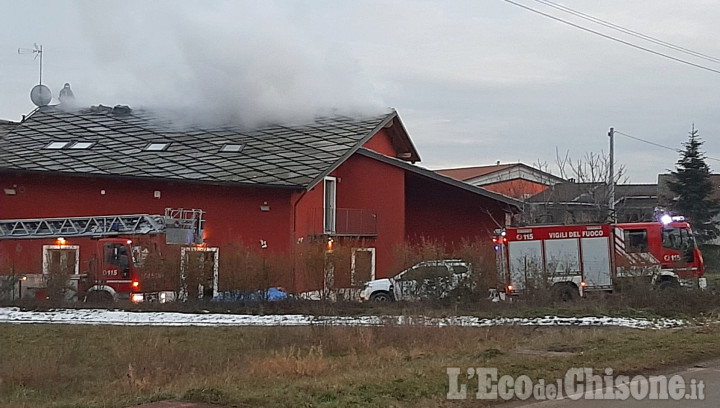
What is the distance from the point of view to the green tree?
5353cm

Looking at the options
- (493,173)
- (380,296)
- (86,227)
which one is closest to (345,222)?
(380,296)

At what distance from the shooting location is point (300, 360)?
40.0ft

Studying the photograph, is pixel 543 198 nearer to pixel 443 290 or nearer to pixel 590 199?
pixel 590 199

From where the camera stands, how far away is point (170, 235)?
23.9 m

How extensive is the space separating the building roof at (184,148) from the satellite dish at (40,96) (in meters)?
9.22

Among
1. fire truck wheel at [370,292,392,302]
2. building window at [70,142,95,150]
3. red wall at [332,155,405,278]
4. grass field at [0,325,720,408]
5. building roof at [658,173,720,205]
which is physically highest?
building roof at [658,173,720,205]

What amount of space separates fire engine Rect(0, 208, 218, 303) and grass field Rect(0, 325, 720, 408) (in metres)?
5.67

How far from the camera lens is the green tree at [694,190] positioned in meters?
53.5

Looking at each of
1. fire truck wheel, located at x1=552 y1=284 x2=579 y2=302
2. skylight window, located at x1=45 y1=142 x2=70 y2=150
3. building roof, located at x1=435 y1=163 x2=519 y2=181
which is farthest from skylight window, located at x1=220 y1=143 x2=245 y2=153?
building roof, located at x1=435 y1=163 x2=519 y2=181

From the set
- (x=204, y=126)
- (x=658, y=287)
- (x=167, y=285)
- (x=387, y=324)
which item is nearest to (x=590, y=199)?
(x=204, y=126)

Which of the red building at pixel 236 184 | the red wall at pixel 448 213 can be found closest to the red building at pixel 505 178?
the red wall at pixel 448 213

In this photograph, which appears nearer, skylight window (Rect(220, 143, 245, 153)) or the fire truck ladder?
the fire truck ladder

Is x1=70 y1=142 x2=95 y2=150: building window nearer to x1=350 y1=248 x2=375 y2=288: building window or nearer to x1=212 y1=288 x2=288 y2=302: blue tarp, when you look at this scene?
x1=212 y1=288 x2=288 y2=302: blue tarp

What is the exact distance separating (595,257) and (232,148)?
50.9 feet
